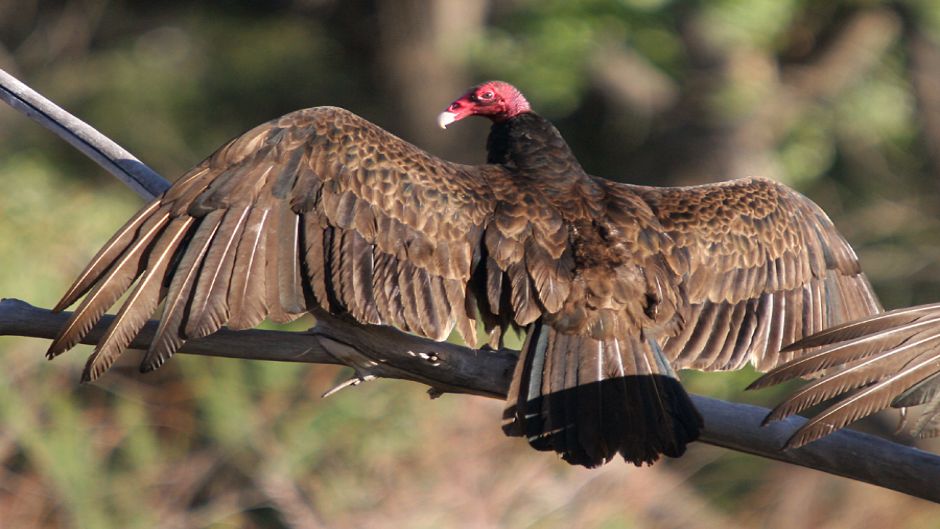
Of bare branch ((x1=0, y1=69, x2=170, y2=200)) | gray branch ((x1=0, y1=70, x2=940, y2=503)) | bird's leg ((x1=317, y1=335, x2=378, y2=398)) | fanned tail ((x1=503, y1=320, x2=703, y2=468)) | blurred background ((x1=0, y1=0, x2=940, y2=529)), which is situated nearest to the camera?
gray branch ((x1=0, y1=70, x2=940, y2=503))

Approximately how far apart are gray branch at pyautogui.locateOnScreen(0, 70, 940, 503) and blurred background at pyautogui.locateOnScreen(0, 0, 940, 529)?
2426 mm

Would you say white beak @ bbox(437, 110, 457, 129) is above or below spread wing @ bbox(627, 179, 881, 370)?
above

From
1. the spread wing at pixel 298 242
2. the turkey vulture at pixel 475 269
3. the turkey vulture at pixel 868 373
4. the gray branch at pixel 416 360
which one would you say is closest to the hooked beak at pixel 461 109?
the turkey vulture at pixel 475 269

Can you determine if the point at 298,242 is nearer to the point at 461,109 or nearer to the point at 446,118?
the point at 446,118

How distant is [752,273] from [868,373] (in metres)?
1.25

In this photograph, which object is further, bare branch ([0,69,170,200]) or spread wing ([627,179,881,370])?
spread wing ([627,179,881,370])

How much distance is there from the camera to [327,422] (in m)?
6.01

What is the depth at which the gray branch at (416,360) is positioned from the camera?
10.2 ft

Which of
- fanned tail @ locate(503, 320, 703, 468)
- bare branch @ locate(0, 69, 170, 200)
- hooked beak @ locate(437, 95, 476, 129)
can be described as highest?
hooked beak @ locate(437, 95, 476, 129)

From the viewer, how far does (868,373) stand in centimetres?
A: 276

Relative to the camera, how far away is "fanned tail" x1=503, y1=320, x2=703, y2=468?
325 centimetres

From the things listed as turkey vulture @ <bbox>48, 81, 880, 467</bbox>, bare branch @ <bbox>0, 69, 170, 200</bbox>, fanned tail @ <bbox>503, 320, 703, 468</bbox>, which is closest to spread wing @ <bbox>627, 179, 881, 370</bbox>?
turkey vulture @ <bbox>48, 81, 880, 467</bbox>

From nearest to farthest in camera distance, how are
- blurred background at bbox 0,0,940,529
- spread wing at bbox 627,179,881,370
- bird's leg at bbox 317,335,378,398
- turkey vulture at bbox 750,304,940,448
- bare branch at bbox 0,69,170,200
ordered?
turkey vulture at bbox 750,304,940,448 < bird's leg at bbox 317,335,378,398 < bare branch at bbox 0,69,170,200 < spread wing at bbox 627,179,881,370 < blurred background at bbox 0,0,940,529

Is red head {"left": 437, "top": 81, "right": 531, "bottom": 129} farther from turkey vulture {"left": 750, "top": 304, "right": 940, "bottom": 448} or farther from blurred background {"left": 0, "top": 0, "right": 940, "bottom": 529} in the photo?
blurred background {"left": 0, "top": 0, "right": 940, "bottom": 529}
